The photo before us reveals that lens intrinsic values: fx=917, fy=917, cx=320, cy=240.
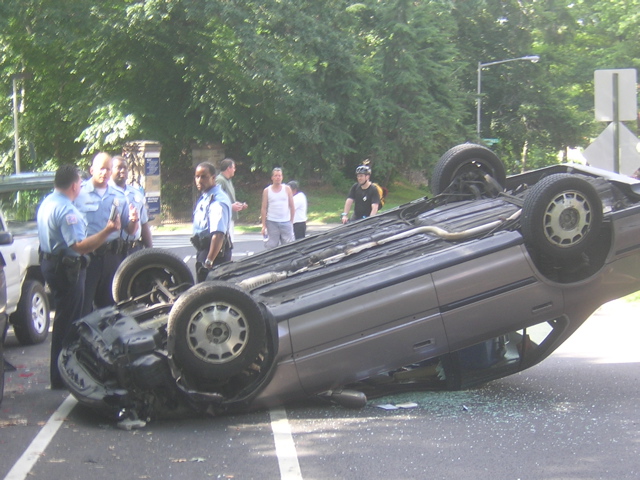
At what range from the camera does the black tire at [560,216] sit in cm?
629

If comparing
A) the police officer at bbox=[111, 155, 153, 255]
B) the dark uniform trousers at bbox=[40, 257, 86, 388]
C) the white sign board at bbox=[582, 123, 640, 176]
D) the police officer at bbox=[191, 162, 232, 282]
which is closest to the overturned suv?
the dark uniform trousers at bbox=[40, 257, 86, 388]

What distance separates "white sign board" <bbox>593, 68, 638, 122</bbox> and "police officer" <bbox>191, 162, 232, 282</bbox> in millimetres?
6086

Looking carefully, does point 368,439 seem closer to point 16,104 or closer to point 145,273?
point 145,273

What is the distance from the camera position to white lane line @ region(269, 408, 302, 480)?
5.12m

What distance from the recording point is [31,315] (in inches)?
387

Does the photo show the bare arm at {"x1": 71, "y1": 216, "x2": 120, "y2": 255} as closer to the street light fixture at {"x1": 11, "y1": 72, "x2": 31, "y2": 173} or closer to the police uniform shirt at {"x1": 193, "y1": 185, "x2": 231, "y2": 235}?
the police uniform shirt at {"x1": 193, "y1": 185, "x2": 231, "y2": 235}

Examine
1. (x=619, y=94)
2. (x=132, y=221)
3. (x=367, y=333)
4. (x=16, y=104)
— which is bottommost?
(x=367, y=333)

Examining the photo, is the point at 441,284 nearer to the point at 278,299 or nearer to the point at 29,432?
the point at 278,299

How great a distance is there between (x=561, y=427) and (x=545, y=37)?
4998 cm

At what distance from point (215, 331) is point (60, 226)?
2.04 metres

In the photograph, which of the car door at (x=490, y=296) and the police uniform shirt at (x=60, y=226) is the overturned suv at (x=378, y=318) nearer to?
the car door at (x=490, y=296)

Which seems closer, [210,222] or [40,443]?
[40,443]

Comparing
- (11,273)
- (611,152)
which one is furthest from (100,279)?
(611,152)

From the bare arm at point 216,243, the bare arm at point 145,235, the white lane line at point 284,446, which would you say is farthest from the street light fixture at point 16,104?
the white lane line at point 284,446
